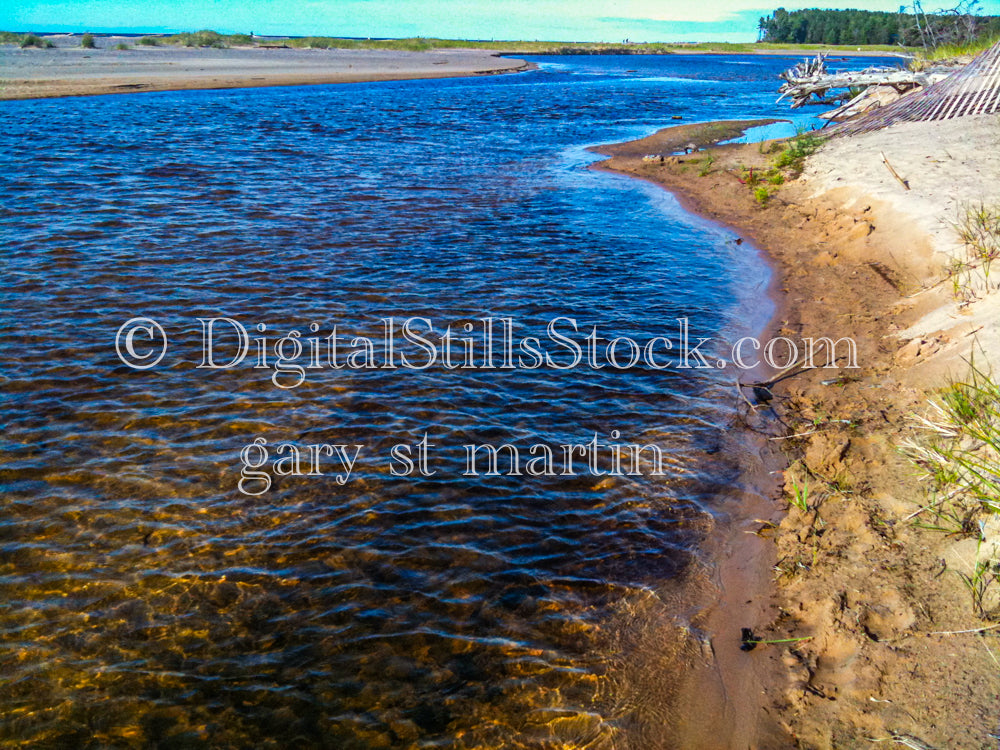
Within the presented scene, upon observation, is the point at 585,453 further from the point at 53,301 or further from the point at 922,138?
the point at 922,138

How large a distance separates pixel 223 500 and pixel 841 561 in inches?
193

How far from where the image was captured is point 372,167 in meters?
19.0

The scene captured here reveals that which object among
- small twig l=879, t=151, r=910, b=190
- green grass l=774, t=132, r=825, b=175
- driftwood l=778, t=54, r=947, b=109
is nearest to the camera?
small twig l=879, t=151, r=910, b=190

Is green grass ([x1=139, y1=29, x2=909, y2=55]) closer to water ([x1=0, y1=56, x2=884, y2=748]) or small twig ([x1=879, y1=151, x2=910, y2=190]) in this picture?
water ([x1=0, y1=56, x2=884, y2=748])

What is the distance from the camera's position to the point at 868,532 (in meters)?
4.96

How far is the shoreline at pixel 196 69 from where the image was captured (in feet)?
109

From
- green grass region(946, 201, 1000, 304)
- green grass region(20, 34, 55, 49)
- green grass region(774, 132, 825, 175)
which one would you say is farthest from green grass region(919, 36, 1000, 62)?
green grass region(20, 34, 55, 49)

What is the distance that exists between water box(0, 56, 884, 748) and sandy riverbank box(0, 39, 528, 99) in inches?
949

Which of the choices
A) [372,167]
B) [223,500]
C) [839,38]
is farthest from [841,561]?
[839,38]
